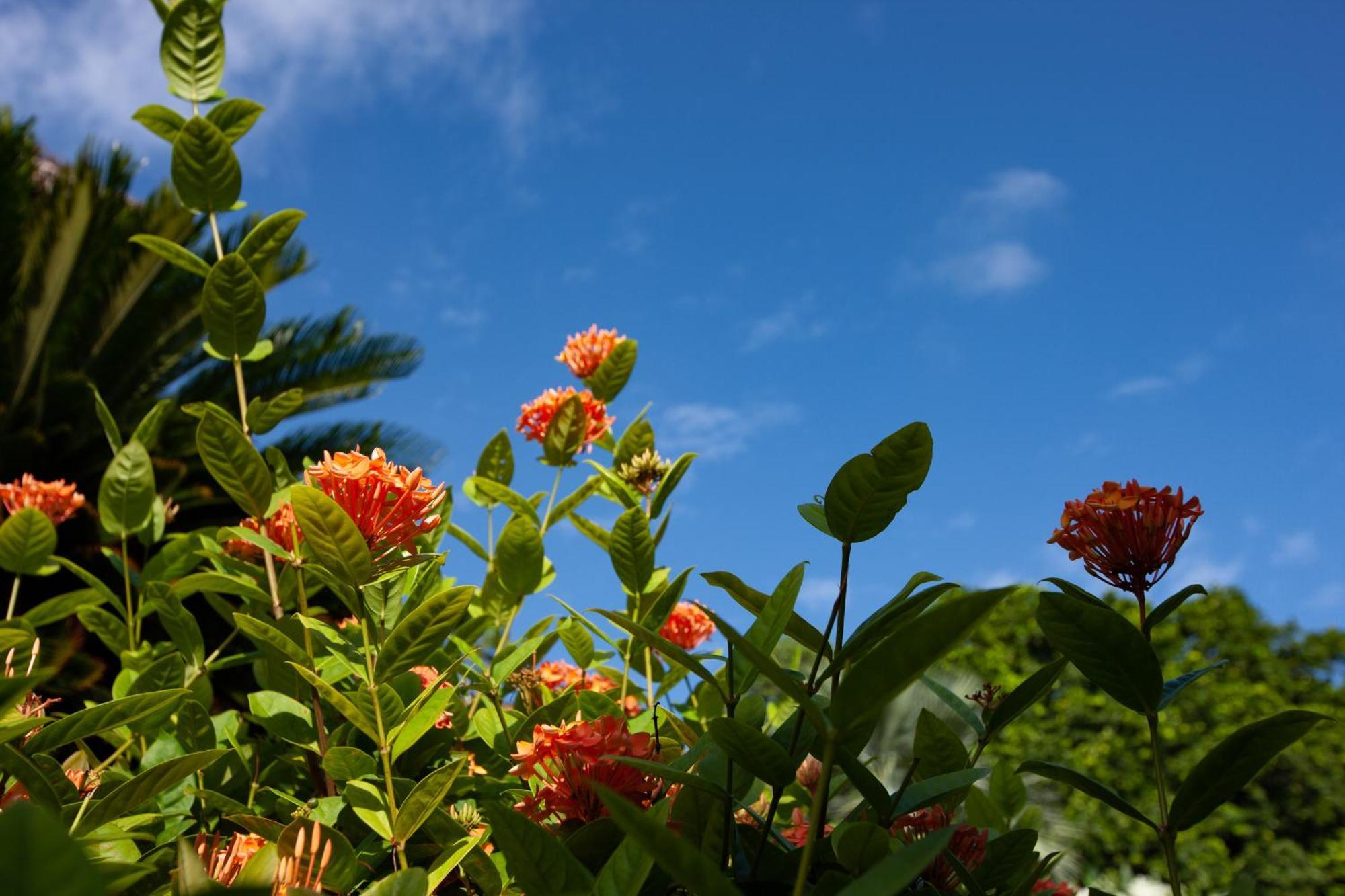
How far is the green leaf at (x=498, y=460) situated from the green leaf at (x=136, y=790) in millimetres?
1046

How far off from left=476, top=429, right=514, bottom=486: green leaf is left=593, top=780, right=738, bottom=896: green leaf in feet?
4.24

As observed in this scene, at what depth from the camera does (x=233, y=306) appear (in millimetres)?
1423

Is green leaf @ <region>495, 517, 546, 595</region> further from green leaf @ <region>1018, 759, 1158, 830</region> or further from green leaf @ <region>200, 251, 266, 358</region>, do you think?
green leaf @ <region>1018, 759, 1158, 830</region>

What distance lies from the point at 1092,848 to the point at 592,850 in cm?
1159

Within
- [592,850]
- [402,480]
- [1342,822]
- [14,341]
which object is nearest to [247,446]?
[402,480]

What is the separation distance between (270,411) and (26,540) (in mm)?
480

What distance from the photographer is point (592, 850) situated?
81 centimetres

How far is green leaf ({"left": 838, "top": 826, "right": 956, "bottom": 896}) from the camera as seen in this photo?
470mm

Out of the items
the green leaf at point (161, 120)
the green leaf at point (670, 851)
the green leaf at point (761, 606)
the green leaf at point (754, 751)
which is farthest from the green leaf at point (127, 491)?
the green leaf at point (670, 851)

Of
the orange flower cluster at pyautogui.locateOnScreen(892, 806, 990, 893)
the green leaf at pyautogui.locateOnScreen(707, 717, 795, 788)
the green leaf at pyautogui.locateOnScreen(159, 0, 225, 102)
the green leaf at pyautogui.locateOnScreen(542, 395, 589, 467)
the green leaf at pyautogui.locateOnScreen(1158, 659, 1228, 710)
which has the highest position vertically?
the green leaf at pyautogui.locateOnScreen(159, 0, 225, 102)

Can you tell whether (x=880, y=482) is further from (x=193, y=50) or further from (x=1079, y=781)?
(x=193, y=50)

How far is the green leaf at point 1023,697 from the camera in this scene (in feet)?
2.93

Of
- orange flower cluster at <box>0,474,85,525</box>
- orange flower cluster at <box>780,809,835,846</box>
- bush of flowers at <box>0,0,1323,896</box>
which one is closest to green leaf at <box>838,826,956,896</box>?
bush of flowers at <box>0,0,1323,896</box>

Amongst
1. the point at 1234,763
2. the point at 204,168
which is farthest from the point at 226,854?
the point at 204,168
